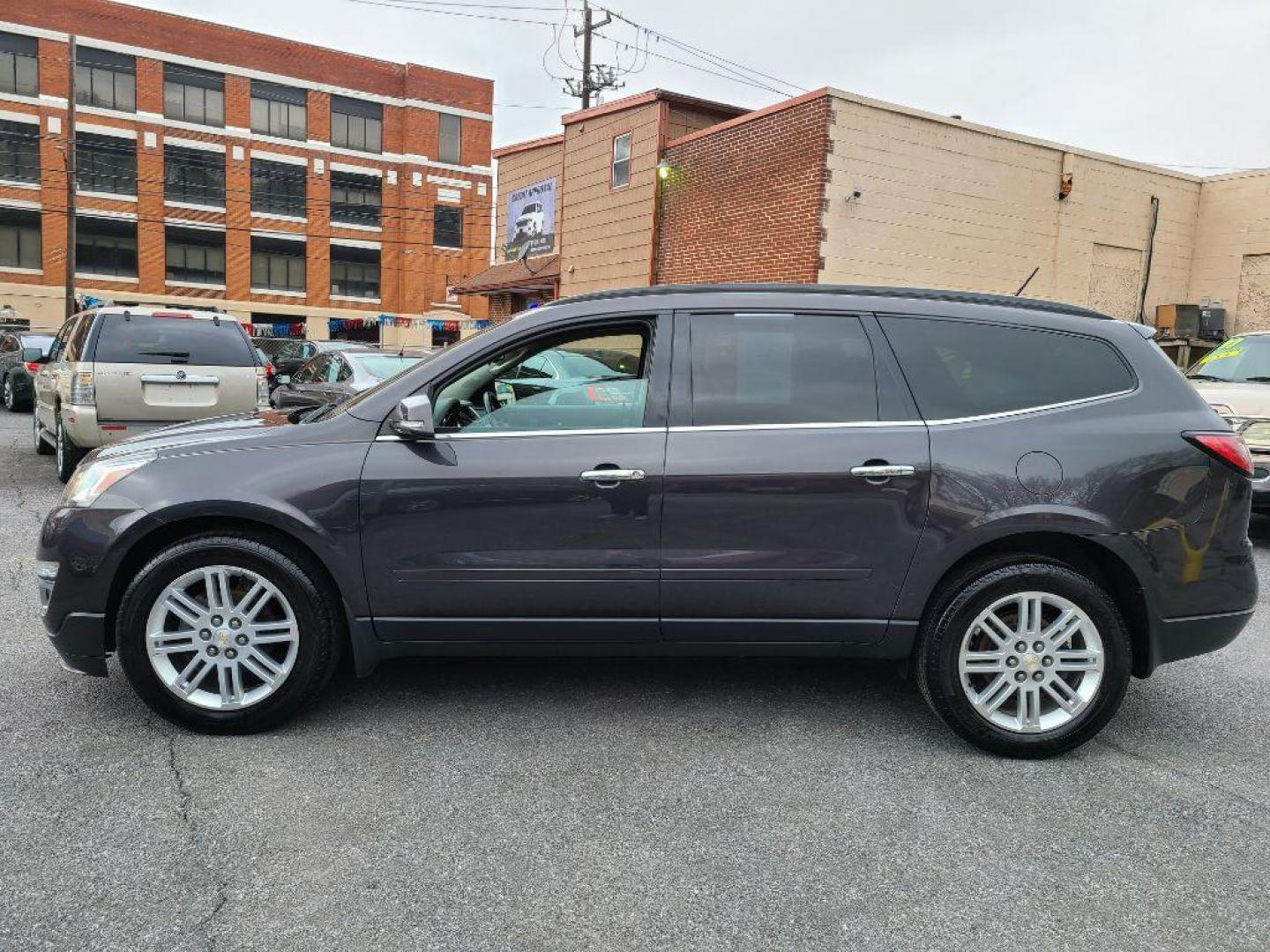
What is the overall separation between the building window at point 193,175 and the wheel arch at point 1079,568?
46.7 m

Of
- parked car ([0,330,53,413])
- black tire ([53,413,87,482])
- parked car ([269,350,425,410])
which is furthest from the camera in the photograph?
parked car ([0,330,53,413])

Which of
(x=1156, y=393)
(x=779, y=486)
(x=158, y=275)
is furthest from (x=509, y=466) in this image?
(x=158, y=275)

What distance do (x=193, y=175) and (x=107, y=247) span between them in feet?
16.7

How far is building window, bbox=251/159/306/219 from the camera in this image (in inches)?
1740

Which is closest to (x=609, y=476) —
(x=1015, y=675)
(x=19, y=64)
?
(x=1015, y=675)

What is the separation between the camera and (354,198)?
4628 cm

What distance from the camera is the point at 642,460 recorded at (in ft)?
11.2

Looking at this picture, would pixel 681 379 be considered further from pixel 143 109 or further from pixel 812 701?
pixel 143 109

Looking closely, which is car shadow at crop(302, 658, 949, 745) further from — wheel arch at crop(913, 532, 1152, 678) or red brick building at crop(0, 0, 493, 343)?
red brick building at crop(0, 0, 493, 343)

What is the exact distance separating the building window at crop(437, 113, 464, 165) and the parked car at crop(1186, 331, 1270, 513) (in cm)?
4439

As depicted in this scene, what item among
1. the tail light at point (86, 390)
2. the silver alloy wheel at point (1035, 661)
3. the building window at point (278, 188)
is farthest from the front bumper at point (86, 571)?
the building window at point (278, 188)

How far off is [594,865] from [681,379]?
5.77 ft

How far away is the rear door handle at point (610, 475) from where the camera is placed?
11.1 feet

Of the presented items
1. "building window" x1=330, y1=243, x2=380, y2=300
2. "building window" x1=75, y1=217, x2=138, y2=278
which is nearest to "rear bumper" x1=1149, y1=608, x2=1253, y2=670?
"building window" x1=75, y1=217, x2=138, y2=278
